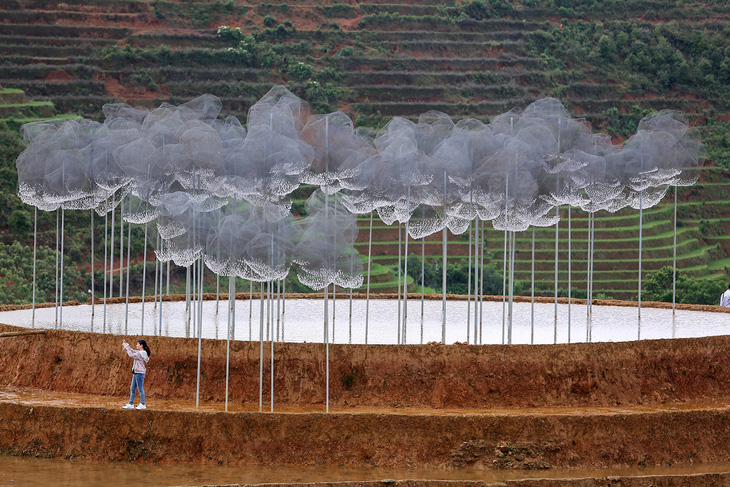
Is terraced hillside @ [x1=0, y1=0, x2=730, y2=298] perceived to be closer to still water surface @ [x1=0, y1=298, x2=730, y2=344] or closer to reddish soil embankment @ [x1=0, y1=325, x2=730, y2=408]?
still water surface @ [x1=0, y1=298, x2=730, y2=344]

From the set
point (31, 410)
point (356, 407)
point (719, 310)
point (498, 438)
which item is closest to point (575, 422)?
point (498, 438)

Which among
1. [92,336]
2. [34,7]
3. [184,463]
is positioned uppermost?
[34,7]

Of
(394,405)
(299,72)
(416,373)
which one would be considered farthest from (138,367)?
(299,72)

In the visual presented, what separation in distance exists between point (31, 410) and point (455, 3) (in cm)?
6361

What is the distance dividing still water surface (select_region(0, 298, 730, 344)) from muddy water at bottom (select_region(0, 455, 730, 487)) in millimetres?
5149

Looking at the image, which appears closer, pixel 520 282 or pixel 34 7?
pixel 520 282

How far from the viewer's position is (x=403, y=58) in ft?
240

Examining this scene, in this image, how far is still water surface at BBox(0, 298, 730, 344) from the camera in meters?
27.1

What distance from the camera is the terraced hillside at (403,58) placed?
218 ft

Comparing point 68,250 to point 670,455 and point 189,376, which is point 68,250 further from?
point 670,455

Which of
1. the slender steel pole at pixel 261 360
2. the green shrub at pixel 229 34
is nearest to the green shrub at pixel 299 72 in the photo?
the green shrub at pixel 229 34

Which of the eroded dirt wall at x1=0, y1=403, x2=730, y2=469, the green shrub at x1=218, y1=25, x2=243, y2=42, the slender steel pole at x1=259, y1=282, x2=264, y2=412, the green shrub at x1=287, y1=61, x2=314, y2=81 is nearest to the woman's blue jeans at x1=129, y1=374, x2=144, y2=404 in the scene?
the eroded dirt wall at x1=0, y1=403, x2=730, y2=469

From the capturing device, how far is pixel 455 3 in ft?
264

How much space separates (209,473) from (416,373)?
15.6 feet
